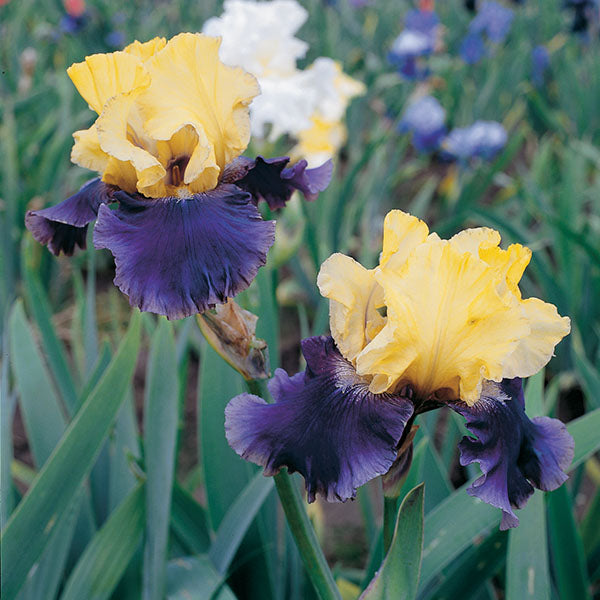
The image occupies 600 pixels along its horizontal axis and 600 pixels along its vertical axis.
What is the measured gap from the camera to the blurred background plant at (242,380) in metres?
0.80

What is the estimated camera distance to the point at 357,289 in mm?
571

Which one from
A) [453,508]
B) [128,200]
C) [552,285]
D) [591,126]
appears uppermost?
[128,200]

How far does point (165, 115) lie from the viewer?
0.60m

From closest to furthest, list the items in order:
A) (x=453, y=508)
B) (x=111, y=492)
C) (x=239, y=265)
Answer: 1. (x=239, y=265)
2. (x=453, y=508)
3. (x=111, y=492)

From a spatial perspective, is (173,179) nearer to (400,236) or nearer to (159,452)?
(400,236)

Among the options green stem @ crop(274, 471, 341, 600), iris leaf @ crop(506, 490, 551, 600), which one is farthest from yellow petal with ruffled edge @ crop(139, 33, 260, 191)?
iris leaf @ crop(506, 490, 551, 600)

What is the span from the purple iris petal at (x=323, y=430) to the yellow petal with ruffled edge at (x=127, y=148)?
205 mm

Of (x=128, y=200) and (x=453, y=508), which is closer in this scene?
(x=128, y=200)

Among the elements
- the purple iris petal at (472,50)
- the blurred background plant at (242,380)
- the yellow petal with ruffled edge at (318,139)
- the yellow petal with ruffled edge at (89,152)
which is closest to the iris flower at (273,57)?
the blurred background plant at (242,380)

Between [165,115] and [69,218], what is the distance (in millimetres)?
133

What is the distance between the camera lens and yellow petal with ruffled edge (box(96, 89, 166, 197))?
0.56 metres

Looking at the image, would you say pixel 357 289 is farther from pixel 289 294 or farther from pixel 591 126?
pixel 591 126

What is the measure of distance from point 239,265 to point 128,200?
12cm

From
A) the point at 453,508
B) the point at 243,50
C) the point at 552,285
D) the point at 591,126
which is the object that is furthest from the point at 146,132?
the point at 591,126
